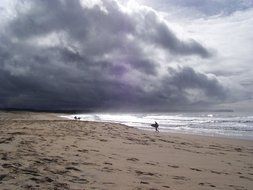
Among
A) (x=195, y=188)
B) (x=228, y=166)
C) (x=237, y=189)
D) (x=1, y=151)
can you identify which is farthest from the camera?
(x=228, y=166)

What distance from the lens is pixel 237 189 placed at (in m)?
7.86

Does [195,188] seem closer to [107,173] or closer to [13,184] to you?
[107,173]

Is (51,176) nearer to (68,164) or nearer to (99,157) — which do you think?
(68,164)

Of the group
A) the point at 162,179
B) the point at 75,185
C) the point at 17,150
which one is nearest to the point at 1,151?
the point at 17,150

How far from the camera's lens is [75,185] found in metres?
6.18

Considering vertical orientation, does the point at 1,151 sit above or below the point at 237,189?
above

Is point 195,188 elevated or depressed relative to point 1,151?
depressed

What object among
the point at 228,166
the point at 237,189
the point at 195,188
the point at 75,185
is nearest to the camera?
the point at 75,185

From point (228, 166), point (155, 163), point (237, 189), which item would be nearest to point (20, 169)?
point (155, 163)

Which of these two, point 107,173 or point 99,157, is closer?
point 107,173

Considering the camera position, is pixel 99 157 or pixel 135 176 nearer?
pixel 135 176

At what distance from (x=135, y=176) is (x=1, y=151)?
3.68m

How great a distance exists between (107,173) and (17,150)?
2.95 metres

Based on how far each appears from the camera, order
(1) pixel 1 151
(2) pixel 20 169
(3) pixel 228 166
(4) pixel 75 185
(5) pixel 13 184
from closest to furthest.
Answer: (5) pixel 13 184, (4) pixel 75 185, (2) pixel 20 169, (1) pixel 1 151, (3) pixel 228 166
